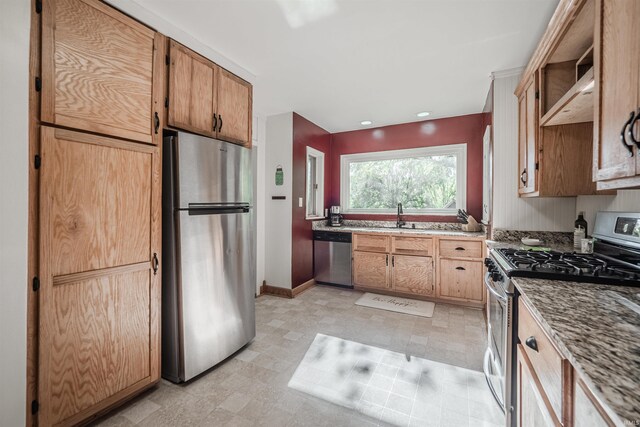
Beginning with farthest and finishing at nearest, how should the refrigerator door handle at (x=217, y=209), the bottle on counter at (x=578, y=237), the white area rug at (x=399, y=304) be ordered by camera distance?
the white area rug at (x=399, y=304) → the bottle on counter at (x=578, y=237) → the refrigerator door handle at (x=217, y=209)

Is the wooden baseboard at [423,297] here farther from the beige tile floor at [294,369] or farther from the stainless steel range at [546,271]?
the stainless steel range at [546,271]

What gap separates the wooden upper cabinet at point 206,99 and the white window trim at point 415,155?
2438 millimetres

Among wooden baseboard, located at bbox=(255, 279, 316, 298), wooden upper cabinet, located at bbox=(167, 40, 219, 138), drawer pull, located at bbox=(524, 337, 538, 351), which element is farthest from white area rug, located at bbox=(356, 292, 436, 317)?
wooden upper cabinet, located at bbox=(167, 40, 219, 138)

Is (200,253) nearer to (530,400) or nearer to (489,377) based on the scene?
(530,400)

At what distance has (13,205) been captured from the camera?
1254 millimetres

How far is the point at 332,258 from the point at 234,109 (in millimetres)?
2520

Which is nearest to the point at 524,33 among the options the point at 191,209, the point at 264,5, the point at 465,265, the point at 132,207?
the point at 264,5

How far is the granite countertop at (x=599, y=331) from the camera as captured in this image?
0.52m

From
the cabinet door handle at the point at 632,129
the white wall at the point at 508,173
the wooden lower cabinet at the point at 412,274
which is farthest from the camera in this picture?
the wooden lower cabinet at the point at 412,274

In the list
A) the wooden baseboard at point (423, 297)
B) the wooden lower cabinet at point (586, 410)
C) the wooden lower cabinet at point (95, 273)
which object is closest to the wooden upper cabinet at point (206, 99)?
the wooden lower cabinet at point (95, 273)

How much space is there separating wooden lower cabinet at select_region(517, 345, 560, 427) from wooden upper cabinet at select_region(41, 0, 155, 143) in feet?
7.58

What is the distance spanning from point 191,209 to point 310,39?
1.59 metres

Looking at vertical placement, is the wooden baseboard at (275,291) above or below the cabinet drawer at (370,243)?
below

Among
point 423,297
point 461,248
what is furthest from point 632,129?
point 423,297
